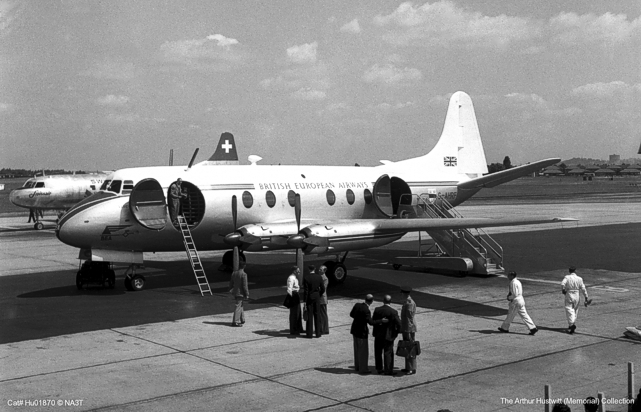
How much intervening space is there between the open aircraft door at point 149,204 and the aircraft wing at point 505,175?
14.2 m

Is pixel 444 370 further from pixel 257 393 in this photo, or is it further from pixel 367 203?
pixel 367 203

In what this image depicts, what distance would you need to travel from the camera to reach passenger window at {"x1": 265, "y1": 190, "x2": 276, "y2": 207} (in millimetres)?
24375

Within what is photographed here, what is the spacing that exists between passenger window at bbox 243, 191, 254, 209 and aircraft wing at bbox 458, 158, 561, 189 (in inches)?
438

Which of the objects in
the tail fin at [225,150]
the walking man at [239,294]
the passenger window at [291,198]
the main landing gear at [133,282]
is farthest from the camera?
the tail fin at [225,150]

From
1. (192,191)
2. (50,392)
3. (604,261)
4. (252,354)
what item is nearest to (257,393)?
(252,354)

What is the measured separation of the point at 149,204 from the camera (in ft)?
75.7

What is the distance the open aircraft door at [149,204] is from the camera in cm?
2219

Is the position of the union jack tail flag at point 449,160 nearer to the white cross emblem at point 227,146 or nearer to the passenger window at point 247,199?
the passenger window at point 247,199

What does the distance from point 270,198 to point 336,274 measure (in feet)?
12.1

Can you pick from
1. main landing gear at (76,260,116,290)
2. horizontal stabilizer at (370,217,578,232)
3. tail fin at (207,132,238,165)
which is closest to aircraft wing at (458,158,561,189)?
horizontal stabilizer at (370,217,578,232)

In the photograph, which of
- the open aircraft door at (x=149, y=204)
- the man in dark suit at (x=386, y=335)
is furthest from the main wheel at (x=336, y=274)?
the man in dark suit at (x=386, y=335)

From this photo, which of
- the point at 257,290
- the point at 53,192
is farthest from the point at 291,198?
the point at 53,192

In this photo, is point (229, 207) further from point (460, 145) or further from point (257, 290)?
point (460, 145)

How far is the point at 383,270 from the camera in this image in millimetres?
27531
